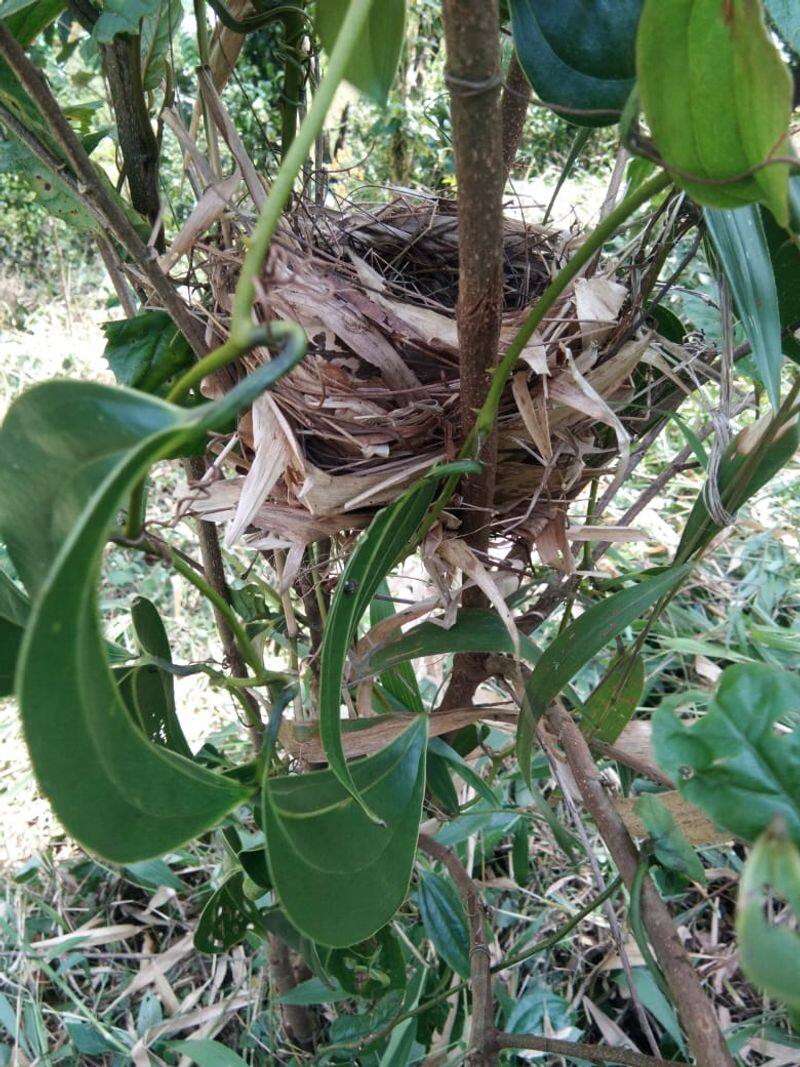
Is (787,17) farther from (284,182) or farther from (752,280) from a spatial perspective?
(284,182)

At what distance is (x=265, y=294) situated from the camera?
0.19 metres

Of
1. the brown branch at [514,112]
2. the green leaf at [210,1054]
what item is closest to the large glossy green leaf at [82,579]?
the brown branch at [514,112]

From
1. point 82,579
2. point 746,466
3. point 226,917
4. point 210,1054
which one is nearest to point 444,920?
point 226,917

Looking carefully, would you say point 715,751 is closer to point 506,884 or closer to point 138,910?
point 506,884

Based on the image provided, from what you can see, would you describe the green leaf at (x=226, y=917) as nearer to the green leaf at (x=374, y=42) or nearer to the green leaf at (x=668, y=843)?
the green leaf at (x=668, y=843)

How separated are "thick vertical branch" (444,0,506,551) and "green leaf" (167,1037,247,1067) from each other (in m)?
0.54

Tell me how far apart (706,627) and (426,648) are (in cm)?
75

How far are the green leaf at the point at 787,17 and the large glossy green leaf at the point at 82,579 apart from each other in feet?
1.00

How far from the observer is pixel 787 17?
337mm

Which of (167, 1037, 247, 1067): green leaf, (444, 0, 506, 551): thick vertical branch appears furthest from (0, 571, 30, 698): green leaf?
(167, 1037, 247, 1067): green leaf

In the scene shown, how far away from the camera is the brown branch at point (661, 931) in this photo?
0.79 ft

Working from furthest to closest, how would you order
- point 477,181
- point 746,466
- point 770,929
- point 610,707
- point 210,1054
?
point 210,1054
point 610,707
point 746,466
point 477,181
point 770,929

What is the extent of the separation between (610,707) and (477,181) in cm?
32

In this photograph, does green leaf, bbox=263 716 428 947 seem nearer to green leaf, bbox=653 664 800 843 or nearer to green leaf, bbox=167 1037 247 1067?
green leaf, bbox=653 664 800 843
